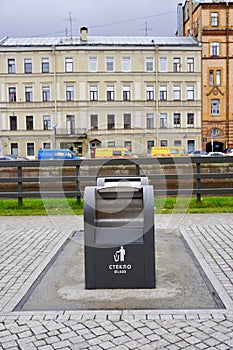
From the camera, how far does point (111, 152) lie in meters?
11.0

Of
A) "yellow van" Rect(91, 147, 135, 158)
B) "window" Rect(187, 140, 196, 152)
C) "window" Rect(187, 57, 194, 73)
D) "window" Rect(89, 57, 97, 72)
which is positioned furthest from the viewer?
"window" Rect(187, 57, 194, 73)

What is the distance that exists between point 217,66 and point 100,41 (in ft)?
41.0

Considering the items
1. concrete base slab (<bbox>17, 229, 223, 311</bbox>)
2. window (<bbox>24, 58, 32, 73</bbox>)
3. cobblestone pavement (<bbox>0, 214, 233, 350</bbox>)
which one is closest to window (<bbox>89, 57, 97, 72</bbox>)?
window (<bbox>24, 58, 32, 73</bbox>)

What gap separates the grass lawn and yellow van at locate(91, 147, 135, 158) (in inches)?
51.1

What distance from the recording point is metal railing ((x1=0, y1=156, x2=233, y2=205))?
411 inches

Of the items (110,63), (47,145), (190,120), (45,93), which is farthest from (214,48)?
(47,145)

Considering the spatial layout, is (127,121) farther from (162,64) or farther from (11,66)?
(11,66)

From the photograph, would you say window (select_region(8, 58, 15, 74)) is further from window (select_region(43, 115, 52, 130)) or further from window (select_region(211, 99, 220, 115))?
window (select_region(211, 99, 220, 115))

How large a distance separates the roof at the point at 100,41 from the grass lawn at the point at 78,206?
36502mm

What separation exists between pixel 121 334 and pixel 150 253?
4.17 feet

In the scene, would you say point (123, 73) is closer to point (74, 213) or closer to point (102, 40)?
point (102, 40)

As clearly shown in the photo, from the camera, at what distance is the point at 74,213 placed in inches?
394

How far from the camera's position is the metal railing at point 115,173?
10.4 m

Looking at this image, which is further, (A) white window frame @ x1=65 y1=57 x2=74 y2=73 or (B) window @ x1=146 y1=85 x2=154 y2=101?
(A) white window frame @ x1=65 y1=57 x2=74 y2=73
